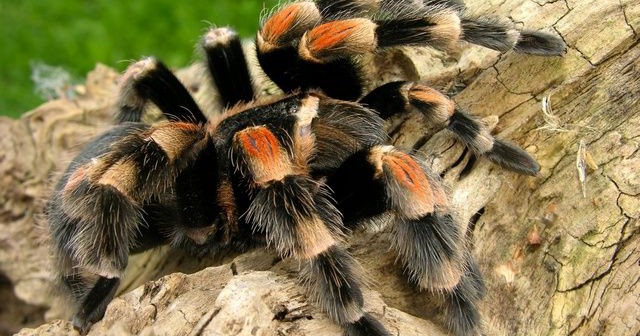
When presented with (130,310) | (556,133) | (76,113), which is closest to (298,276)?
(130,310)

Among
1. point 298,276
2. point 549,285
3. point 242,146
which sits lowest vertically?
point 549,285

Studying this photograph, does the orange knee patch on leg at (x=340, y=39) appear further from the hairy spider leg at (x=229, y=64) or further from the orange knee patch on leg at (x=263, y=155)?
the hairy spider leg at (x=229, y=64)

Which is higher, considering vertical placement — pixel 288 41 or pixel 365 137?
pixel 288 41

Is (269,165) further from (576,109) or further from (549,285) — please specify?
(576,109)

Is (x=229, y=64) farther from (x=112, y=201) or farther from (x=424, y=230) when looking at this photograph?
(x=424, y=230)

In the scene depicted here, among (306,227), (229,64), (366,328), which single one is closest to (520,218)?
(366,328)

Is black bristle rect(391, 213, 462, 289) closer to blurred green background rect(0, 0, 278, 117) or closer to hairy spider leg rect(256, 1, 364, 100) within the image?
hairy spider leg rect(256, 1, 364, 100)

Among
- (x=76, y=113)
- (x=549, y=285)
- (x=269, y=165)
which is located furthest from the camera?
(x=76, y=113)

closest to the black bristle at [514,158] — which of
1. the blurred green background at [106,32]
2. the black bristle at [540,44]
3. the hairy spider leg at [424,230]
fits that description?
the hairy spider leg at [424,230]
